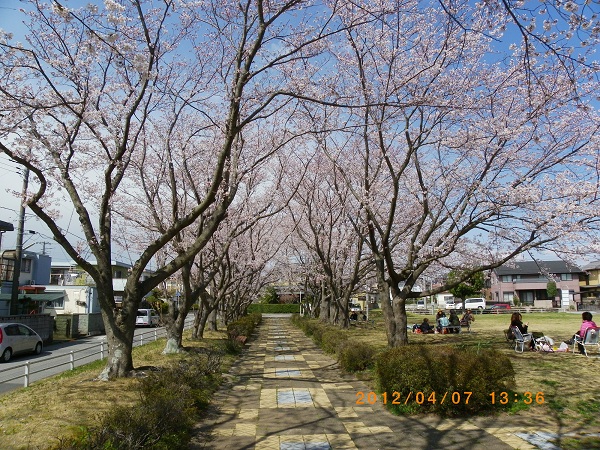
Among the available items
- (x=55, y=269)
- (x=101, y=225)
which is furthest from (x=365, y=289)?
(x=55, y=269)

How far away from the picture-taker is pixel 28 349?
17156mm

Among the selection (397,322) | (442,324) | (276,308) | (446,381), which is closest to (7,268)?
(442,324)

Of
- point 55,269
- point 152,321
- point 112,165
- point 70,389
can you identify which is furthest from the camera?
point 55,269

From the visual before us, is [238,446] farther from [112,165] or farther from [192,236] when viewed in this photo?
[192,236]

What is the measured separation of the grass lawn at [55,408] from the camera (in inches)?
199

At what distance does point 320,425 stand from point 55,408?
3444 millimetres

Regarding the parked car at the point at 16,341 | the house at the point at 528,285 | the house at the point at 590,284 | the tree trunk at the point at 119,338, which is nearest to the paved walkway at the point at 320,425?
the tree trunk at the point at 119,338

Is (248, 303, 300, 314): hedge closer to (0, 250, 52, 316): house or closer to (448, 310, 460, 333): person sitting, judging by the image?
(0, 250, 52, 316): house

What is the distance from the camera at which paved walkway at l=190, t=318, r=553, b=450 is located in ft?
18.8

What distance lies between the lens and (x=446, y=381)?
276 inches

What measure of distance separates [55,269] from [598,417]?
58.9 m

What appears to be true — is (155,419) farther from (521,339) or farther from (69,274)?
(69,274)

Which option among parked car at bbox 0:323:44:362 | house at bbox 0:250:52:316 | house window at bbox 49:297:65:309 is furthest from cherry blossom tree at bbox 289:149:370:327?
house window at bbox 49:297:65:309

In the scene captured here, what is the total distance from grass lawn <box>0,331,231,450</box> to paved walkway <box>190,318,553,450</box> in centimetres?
136
